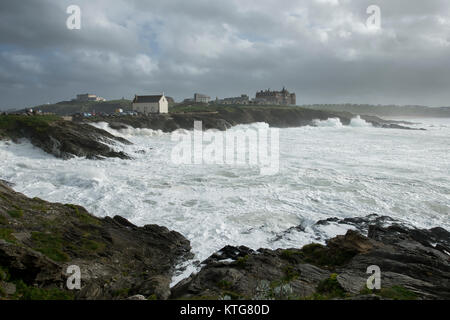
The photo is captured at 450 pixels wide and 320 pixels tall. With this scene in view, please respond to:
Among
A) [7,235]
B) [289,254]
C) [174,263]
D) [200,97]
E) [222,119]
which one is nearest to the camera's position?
[7,235]

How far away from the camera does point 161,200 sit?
19.1 metres

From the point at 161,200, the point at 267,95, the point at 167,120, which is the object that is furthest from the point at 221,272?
the point at 267,95

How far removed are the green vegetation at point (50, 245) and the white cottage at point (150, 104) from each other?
247 feet

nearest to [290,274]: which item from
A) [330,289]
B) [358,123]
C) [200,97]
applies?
[330,289]

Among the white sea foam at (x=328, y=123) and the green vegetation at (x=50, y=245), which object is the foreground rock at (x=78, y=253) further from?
the white sea foam at (x=328, y=123)

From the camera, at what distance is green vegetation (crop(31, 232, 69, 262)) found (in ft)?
31.1

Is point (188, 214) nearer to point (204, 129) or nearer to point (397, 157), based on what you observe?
point (397, 157)

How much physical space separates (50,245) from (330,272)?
10452 millimetres

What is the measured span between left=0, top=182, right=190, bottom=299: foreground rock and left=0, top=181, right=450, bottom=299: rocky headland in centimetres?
3

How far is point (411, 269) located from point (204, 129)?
6412 cm

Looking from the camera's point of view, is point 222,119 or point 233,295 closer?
point 233,295

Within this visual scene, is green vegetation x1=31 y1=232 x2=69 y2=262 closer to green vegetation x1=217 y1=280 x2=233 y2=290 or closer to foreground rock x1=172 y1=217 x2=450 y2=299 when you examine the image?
foreground rock x1=172 y1=217 x2=450 y2=299

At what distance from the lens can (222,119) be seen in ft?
263

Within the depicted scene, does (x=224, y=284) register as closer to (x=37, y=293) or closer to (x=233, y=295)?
(x=233, y=295)
